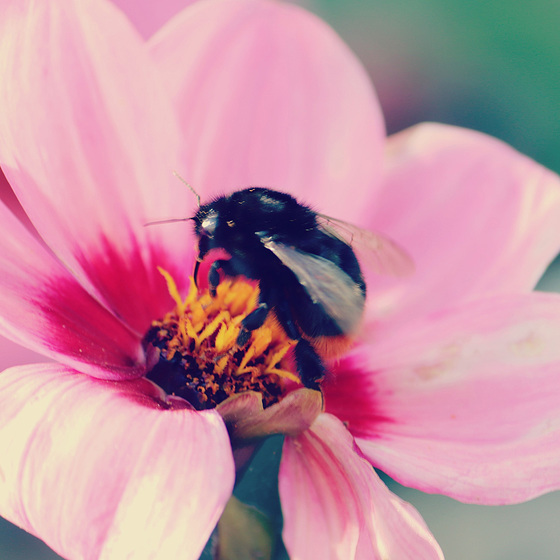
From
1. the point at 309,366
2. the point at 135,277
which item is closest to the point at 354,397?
the point at 309,366

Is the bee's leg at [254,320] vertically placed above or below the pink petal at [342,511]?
above

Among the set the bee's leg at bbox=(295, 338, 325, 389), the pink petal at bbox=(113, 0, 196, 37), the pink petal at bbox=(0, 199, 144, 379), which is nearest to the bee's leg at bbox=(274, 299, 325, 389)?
the bee's leg at bbox=(295, 338, 325, 389)

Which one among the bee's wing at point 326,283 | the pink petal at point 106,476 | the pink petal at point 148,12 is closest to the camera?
the pink petal at point 106,476

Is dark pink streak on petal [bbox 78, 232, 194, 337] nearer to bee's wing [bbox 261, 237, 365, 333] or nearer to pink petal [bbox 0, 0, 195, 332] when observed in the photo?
pink petal [bbox 0, 0, 195, 332]

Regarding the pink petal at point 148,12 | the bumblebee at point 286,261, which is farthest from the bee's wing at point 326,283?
the pink petal at point 148,12

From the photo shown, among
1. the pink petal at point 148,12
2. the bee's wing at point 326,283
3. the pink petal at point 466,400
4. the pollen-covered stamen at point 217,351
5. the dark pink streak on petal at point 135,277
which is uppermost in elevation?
the pink petal at point 148,12

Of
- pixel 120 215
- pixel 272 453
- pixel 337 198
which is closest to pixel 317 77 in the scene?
pixel 337 198

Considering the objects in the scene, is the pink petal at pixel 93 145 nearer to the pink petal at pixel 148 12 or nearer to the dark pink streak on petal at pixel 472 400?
the dark pink streak on petal at pixel 472 400

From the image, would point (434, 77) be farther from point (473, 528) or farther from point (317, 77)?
point (473, 528)
